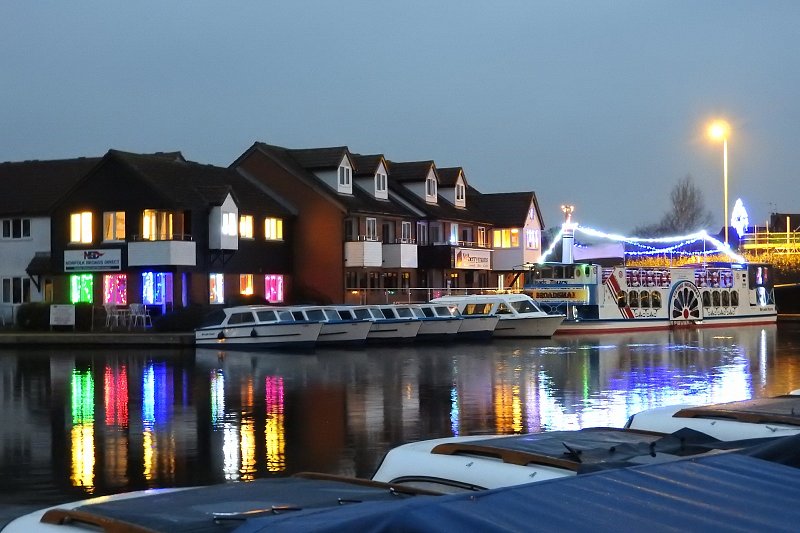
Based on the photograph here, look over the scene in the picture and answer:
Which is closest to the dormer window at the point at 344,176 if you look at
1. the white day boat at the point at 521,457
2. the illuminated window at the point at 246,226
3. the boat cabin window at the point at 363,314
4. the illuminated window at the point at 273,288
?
the illuminated window at the point at 273,288

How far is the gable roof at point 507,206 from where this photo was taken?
7725 centimetres

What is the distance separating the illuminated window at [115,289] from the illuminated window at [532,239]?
3116cm

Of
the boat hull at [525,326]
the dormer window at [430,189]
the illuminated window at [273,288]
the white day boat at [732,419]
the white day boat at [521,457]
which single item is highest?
the dormer window at [430,189]

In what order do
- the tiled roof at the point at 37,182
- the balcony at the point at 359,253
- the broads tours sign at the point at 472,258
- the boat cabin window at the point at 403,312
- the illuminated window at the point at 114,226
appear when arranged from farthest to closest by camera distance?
the broads tours sign at the point at 472,258
the balcony at the point at 359,253
the tiled roof at the point at 37,182
the illuminated window at the point at 114,226
the boat cabin window at the point at 403,312

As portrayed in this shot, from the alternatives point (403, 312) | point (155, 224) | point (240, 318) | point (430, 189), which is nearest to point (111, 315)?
point (155, 224)

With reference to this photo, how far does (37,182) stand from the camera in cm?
6506

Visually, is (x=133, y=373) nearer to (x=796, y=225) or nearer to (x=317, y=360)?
(x=317, y=360)

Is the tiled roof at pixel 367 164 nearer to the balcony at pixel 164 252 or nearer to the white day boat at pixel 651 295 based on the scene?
the white day boat at pixel 651 295

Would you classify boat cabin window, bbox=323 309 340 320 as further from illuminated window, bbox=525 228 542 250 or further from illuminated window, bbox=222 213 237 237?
illuminated window, bbox=525 228 542 250

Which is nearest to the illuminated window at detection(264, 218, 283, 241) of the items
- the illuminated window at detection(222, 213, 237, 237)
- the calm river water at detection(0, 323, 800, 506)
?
the illuminated window at detection(222, 213, 237, 237)

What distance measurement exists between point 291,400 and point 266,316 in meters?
20.1

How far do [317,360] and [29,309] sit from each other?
68.0 feet

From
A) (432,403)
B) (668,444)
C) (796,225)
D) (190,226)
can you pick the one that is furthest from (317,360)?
(796,225)

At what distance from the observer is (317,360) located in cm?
3872
